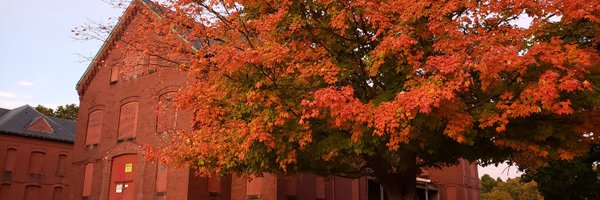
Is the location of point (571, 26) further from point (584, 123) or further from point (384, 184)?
point (384, 184)

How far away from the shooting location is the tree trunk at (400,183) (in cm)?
1255

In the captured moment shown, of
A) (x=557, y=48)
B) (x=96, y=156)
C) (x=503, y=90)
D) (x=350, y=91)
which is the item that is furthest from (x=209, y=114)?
(x=96, y=156)

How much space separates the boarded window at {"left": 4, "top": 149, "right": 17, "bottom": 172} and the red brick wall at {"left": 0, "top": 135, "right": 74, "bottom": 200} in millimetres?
67

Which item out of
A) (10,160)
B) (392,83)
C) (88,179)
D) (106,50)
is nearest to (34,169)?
(10,160)

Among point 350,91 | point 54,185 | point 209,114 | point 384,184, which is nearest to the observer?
point 350,91

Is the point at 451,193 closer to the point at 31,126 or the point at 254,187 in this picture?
the point at 254,187

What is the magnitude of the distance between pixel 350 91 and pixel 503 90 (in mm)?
2736

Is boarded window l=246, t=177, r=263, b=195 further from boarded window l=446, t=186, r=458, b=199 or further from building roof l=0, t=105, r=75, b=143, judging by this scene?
building roof l=0, t=105, r=75, b=143

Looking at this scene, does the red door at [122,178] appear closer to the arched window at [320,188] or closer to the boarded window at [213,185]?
the boarded window at [213,185]

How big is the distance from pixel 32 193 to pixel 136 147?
21.5 metres

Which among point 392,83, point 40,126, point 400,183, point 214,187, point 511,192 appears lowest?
point 400,183

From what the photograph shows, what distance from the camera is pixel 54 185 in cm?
4191

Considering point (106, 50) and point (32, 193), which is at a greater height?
point (106, 50)

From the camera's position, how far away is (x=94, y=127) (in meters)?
27.6
